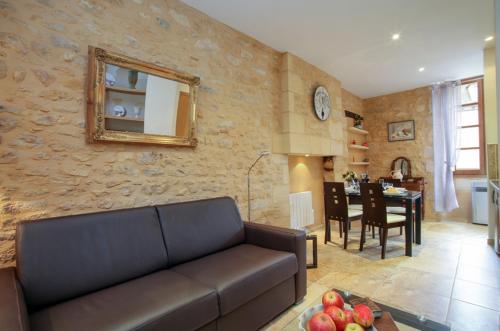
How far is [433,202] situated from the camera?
505 centimetres

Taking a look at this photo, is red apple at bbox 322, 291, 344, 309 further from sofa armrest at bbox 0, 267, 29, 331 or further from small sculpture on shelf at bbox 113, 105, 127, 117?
small sculpture on shelf at bbox 113, 105, 127, 117

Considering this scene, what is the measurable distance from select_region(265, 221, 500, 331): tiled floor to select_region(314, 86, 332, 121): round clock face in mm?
2036

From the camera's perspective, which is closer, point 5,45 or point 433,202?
point 5,45

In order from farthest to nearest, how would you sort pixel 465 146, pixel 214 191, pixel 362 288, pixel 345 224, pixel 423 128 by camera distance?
pixel 423 128 < pixel 465 146 < pixel 345 224 < pixel 214 191 < pixel 362 288

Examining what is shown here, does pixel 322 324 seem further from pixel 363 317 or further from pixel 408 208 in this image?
pixel 408 208

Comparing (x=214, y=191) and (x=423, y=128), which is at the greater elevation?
(x=423, y=128)

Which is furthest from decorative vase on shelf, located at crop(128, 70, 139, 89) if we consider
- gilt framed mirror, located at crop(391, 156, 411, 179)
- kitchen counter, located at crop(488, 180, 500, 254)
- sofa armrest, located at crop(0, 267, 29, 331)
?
gilt framed mirror, located at crop(391, 156, 411, 179)

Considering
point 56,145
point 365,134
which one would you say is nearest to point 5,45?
point 56,145

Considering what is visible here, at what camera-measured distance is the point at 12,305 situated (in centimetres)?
105

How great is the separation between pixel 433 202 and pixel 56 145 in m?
6.16

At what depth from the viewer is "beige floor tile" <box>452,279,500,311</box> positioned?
2.03 metres

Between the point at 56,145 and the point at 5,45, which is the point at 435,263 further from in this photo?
the point at 5,45

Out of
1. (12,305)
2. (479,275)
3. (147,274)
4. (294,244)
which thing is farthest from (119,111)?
(479,275)

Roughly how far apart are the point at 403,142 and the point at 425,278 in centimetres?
377
